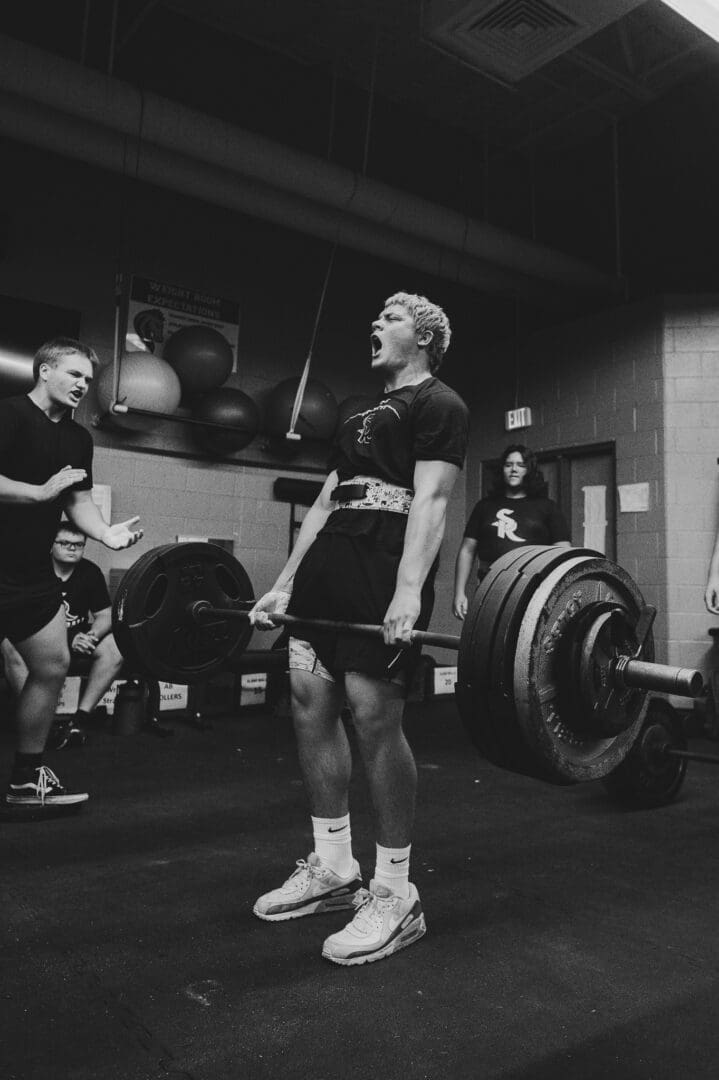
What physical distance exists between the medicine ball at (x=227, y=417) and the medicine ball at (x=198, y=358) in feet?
0.26

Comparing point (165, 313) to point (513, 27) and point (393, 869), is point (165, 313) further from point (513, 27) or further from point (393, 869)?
point (393, 869)

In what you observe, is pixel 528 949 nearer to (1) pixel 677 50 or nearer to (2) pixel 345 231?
(2) pixel 345 231

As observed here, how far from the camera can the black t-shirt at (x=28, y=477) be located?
6.68 ft

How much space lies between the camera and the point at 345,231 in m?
4.06

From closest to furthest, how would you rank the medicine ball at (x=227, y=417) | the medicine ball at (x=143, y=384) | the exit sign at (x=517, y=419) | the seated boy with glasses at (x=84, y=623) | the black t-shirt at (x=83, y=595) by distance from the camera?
the seated boy with glasses at (x=84, y=623), the black t-shirt at (x=83, y=595), the medicine ball at (x=143, y=384), the medicine ball at (x=227, y=417), the exit sign at (x=517, y=419)

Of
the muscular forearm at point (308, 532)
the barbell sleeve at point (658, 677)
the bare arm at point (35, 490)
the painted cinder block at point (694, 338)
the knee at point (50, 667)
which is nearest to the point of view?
the barbell sleeve at point (658, 677)

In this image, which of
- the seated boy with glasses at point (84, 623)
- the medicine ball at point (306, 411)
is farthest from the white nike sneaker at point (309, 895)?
the medicine ball at point (306, 411)

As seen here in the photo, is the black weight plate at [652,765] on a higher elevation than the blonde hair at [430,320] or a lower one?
lower

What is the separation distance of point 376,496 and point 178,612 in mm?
638

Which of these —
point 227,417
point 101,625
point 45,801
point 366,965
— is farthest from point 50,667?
point 227,417

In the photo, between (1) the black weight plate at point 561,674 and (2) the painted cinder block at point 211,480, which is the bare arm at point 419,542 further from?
(2) the painted cinder block at point 211,480

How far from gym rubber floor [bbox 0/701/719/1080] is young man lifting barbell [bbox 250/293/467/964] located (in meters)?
0.07

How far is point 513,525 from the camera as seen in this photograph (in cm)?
337

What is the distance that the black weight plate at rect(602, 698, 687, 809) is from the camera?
2.36 m
